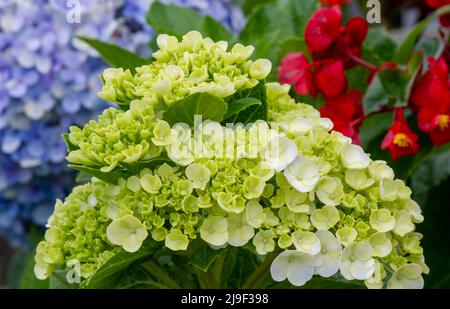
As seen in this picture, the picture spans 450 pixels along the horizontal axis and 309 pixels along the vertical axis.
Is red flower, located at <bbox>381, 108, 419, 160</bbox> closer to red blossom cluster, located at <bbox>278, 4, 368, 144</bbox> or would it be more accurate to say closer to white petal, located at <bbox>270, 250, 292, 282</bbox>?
red blossom cluster, located at <bbox>278, 4, 368, 144</bbox>

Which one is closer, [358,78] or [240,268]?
[240,268]

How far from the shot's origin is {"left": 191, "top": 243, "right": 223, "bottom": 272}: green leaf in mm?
548

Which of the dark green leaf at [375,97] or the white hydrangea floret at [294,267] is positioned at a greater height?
the dark green leaf at [375,97]

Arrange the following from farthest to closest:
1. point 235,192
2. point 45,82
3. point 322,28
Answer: point 45,82 < point 322,28 < point 235,192

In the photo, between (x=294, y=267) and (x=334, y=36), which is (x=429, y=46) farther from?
(x=294, y=267)

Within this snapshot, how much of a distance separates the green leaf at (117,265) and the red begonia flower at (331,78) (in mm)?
301

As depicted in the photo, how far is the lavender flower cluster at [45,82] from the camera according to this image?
1021 millimetres

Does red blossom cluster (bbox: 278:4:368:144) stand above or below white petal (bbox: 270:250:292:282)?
above

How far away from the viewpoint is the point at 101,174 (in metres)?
0.56

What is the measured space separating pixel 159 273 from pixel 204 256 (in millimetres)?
81

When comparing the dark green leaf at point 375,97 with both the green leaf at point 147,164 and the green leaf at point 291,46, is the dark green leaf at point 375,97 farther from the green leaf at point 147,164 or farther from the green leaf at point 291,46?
the green leaf at point 147,164

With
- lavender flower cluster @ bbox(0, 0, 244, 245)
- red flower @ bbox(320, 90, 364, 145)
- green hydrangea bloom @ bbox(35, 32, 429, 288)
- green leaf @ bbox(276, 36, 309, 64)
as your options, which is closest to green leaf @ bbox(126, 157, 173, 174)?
green hydrangea bloom @ bbox(35, 32, 429, 288)

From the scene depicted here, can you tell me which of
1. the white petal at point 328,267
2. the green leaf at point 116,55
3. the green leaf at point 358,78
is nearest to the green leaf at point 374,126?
the green leaf at point 358,78

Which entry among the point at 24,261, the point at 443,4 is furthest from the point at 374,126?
the point at 24,261
